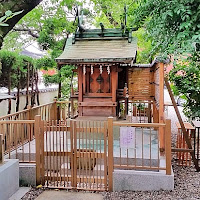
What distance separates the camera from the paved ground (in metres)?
4.33

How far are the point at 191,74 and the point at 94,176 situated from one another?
4.36 m

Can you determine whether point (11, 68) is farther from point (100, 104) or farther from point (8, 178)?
point (8, 178)

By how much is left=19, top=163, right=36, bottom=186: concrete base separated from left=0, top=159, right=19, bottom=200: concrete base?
253 millimetres

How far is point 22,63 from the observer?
804 centimetres

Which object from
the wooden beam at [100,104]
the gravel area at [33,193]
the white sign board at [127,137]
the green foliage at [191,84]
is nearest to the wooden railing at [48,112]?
the wooden beam at [100,104]

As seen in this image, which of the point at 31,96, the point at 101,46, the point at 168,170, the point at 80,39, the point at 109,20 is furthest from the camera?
the point at 109,20

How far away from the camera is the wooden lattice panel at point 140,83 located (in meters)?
7.64

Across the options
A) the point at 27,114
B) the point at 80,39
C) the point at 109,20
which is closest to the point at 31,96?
the point at 27,114

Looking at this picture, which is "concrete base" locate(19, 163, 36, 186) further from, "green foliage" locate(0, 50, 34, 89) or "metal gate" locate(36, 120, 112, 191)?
"green foliage" locate(0, 50, 34, 89)

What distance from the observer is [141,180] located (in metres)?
4.53

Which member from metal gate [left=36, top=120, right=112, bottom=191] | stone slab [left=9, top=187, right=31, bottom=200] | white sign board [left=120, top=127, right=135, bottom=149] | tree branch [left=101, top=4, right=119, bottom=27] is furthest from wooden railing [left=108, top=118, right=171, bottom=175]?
tree branch [left=101, top=4, right=119, bottom=27]

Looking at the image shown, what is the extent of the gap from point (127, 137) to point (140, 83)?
343cm

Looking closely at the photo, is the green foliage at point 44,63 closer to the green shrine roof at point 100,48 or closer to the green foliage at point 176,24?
the green shrine roof at point 100,48

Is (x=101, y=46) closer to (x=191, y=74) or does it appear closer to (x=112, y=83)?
(x=112, y=83)
